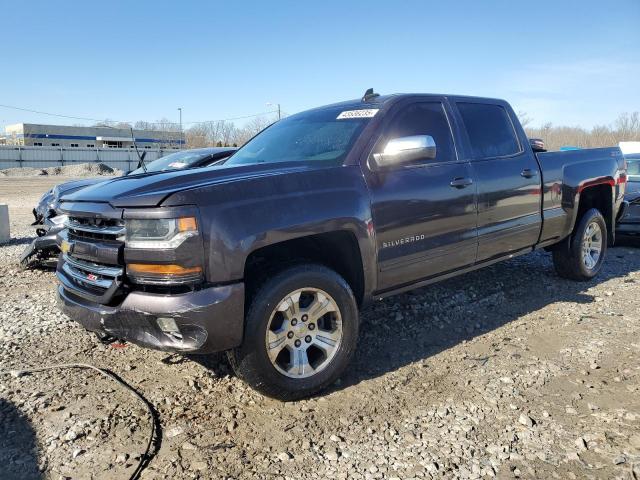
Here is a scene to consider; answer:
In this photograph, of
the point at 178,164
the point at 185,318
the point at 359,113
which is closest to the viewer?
the point at 185,318

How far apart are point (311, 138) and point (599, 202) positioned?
4.12 m

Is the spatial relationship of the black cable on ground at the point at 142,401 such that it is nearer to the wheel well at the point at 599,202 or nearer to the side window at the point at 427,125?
the side window at the point at 427,125

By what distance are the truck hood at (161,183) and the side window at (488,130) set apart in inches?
70.6

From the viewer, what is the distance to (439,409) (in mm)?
3152

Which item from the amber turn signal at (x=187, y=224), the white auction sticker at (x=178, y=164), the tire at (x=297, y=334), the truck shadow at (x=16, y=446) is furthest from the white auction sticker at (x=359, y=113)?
the white auction sticker at (x=178, y=164)

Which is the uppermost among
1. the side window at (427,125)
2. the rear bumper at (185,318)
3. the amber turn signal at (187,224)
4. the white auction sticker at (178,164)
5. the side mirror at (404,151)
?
the side window at (427,125)

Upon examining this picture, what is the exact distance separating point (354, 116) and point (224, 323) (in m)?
2.07

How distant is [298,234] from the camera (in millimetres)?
3135

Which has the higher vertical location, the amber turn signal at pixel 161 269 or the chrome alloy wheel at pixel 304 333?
the amber turn signal at pixel 161 269

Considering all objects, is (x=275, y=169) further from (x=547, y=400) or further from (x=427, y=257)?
(x=547, y=400)

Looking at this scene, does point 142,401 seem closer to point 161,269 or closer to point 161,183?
point 161,269

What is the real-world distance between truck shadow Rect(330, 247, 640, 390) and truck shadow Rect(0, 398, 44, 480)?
1837 millimetres

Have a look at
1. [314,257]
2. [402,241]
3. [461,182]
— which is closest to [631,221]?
[461,182]

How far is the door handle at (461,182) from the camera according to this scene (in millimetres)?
4082
